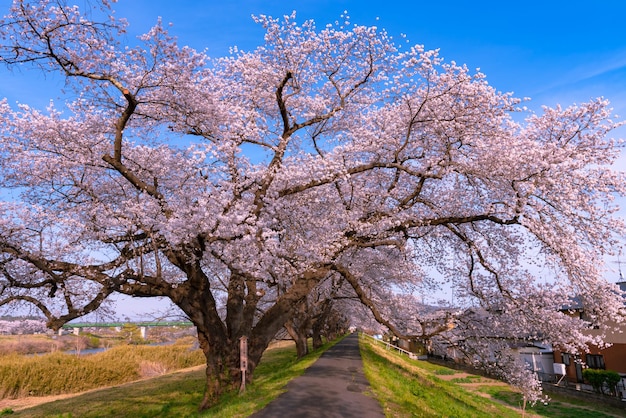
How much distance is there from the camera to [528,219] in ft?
39.0

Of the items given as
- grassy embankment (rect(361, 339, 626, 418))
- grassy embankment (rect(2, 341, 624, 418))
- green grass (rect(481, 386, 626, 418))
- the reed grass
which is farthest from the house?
the reed grass

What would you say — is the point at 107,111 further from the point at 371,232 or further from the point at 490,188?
the point at 490,188

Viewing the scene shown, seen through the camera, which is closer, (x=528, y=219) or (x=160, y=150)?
(x=528, y=219)

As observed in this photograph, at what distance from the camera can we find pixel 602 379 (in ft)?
93.8

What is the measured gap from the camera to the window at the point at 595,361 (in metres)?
31.0

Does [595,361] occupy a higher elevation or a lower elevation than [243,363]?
lower

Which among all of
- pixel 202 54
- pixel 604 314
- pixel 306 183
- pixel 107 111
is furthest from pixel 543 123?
pixel 107 111

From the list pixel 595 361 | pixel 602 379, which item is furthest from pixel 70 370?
pixel 595 361

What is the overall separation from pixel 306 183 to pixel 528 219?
259 inches

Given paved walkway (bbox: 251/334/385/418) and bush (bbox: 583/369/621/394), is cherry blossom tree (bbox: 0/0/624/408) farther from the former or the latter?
bush (bbox: 583/369/621/394)

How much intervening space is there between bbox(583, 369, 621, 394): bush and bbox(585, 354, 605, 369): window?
1.92 m

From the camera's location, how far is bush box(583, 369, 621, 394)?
91.3 feet

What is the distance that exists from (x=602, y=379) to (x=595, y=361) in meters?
3.50

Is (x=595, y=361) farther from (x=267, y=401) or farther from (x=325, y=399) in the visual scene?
(x=267, y=401)
